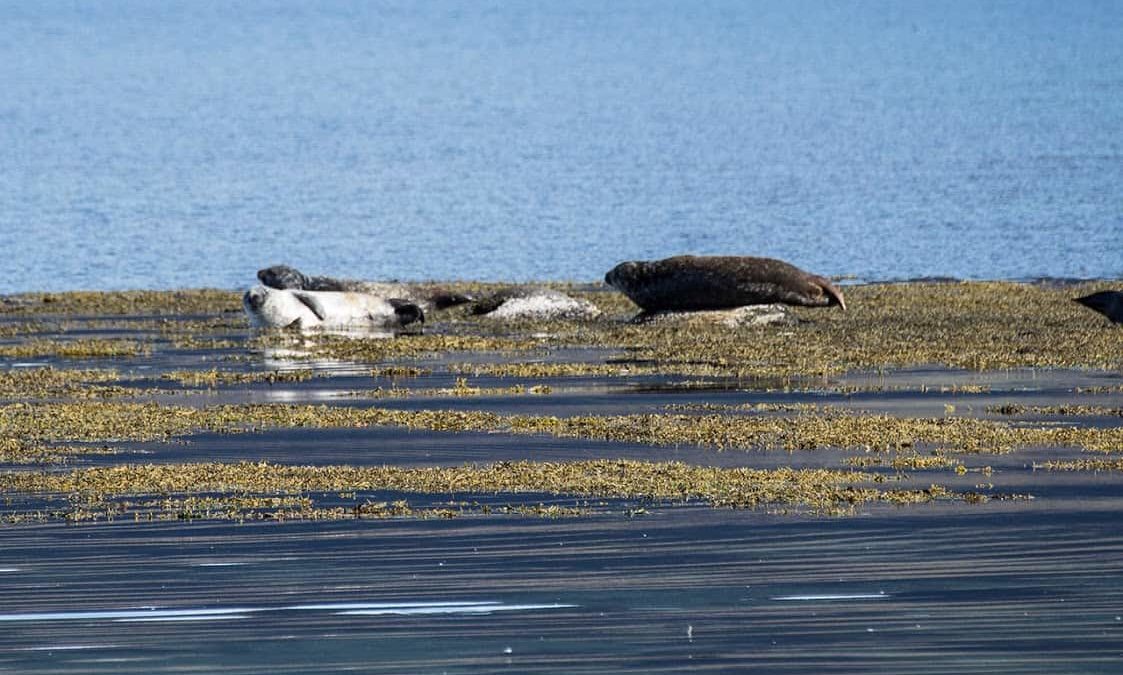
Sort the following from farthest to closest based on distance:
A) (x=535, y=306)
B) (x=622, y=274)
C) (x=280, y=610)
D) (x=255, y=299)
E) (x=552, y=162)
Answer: (x=552, y=162) < (x=622, y=274) < (x=535, y=306) < (x=255, y=299) < (x=280, y=610)

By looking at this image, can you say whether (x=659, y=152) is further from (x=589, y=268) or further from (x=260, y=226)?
(x=589, y=268)

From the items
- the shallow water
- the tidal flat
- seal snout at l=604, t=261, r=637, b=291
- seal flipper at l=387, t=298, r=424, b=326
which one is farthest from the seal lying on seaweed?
the shallow water

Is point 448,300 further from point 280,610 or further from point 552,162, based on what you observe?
point 552,162

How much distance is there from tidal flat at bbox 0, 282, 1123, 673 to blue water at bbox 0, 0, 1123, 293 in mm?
12955

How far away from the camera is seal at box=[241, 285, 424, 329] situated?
22234 mm

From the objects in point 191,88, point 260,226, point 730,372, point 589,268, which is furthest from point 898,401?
point 191,88

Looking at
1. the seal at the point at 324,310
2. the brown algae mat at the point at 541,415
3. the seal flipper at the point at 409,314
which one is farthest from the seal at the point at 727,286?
the seal at the point at 324,310

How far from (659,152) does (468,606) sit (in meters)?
50.4

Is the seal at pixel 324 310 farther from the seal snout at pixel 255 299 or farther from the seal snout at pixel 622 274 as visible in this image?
the seal snout at pixel 622 274

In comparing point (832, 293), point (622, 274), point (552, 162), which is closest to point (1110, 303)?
point (832, 293)

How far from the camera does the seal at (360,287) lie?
2428cm

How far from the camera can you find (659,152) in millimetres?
59188

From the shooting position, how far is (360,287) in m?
25.2

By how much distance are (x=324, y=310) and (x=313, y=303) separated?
0.14m
